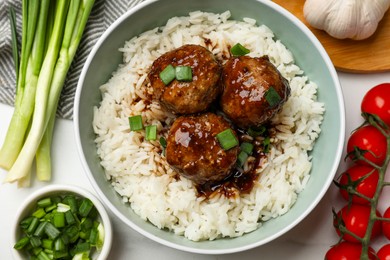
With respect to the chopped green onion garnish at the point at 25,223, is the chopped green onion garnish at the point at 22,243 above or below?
below

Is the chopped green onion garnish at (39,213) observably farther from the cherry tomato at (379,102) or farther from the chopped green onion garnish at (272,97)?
the cherry tomato at (379,102)

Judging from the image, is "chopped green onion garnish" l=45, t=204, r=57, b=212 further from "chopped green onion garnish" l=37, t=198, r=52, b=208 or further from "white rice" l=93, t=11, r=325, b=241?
"white rice" l=93, t=11, r=325, b=241

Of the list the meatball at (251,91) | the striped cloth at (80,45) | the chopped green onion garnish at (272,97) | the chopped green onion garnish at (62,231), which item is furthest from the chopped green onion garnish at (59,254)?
the chopped green onion garnish at (272,97)

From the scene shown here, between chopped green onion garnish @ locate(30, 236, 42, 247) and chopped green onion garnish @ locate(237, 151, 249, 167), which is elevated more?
chopped green onion garnish @ locate(30, 236, 42, 247)

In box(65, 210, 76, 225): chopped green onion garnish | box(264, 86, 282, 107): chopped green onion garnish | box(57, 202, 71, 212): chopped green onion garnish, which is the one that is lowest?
box(65, 210, 76, 225): chopped green onion garnish

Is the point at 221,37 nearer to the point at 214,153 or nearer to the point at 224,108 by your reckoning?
the point at 224,108

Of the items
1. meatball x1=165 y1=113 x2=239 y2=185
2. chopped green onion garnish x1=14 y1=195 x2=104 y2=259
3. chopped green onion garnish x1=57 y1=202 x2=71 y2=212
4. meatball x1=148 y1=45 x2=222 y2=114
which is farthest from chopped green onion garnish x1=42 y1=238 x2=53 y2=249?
meatball x1=148 y1=45 x2=222 y2=114

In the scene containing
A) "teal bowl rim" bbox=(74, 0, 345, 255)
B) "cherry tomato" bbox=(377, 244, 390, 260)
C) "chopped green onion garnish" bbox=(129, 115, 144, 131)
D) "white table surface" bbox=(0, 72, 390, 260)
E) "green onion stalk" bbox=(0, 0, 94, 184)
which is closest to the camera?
"teal bowl rim" bbox=(74, 0, 345, 255)

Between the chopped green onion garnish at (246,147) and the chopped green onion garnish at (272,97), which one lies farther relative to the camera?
the chopped green onion garnish at (246,147)
